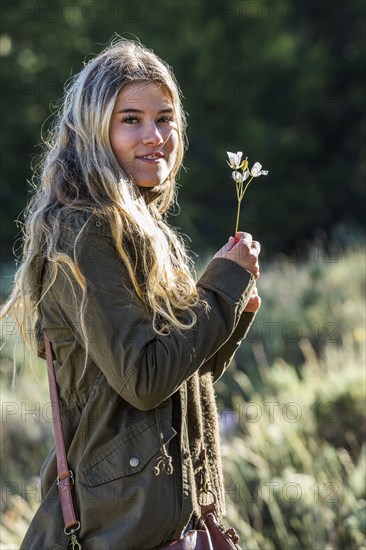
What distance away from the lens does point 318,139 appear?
19938mm

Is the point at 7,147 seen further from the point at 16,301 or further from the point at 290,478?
the point at 16,301

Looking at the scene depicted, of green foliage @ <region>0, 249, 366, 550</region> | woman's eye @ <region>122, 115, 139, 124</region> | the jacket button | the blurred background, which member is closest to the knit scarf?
the jacket button

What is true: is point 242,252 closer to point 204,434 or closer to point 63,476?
point 204,434

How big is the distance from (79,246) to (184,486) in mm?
661

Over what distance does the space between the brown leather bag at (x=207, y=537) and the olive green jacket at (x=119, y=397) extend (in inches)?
1.2

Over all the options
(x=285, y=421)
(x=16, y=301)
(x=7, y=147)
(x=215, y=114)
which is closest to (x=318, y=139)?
(x=215, y=114)

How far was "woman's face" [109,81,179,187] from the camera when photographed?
8.36 ft

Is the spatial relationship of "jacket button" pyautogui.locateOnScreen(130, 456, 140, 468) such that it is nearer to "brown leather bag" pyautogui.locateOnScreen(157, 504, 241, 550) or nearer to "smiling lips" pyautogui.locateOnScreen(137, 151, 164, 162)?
"brown leather bag" pyautogui.locateOnScreen(157, 504, 241, 550)

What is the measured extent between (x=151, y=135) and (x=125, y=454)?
0.88m

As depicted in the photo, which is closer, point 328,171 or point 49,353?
point 49,353

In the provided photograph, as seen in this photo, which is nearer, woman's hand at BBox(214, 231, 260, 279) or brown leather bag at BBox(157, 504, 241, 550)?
brown leather bag at BBox(157, 504, 241, 550)

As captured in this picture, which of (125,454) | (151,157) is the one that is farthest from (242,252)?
(125,454)

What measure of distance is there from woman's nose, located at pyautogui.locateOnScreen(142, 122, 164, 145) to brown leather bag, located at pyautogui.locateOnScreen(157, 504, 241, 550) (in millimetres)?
999

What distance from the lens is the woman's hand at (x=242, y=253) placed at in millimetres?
2460
